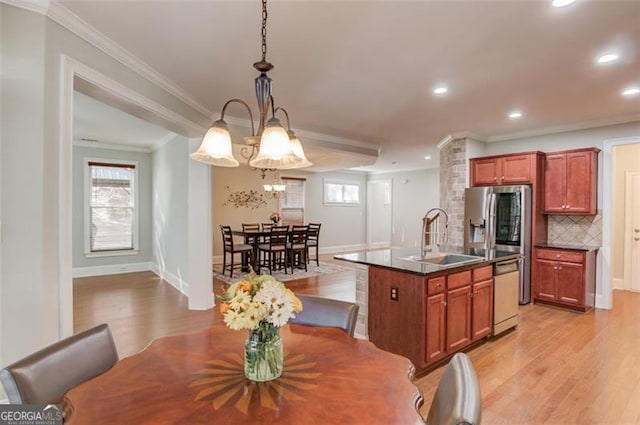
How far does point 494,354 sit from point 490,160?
3.19 meters

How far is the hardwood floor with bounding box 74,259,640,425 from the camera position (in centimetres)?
234

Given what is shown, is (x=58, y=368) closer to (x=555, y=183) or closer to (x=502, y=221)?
(x=502, y=221)

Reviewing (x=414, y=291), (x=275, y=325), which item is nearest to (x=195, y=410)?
(x=275, y=325)

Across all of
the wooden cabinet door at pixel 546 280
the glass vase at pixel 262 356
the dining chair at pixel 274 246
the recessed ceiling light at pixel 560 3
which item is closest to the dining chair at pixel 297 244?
the dining chair at pixel 274 246

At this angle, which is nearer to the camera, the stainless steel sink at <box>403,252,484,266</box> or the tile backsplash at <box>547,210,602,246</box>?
the stainless steel sink at <box>403,252,484,266</box>

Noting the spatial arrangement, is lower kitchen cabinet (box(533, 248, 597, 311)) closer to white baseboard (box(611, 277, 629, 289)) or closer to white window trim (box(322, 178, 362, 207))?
white baseboard (box(611, 277, 629, 289))

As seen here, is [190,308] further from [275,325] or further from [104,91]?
[275,325]

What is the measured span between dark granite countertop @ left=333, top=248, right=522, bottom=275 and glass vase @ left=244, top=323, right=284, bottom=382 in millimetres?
1691

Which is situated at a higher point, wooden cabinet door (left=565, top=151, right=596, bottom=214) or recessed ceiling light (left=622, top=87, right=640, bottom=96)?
recessed ceiling light (left=622, top=87, right=640, bottom=96)

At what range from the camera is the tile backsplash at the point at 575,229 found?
187 inches

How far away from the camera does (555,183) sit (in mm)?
4871

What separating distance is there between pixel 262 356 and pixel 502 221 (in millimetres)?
4849

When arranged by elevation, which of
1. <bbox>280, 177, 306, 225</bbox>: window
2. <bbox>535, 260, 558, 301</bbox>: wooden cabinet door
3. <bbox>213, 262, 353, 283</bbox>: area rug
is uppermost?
<bbox>280, 177, 306, 225</bbox>: window

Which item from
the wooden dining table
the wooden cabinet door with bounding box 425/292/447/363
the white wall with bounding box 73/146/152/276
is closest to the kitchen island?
the wooden cabinet door with bounding box 425/292/447/363
